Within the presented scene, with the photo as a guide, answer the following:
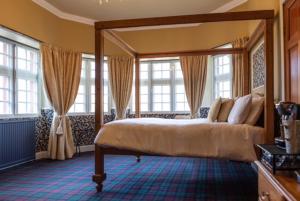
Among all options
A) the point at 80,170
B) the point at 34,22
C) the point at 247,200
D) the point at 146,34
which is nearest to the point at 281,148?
the point at 247,200

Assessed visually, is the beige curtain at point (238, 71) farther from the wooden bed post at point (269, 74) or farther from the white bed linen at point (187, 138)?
the white bed linen at point (187, 138)

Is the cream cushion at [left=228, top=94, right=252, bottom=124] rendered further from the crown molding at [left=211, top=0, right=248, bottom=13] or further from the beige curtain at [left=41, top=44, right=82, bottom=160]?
the beige curtain at [left=41, top=44, right=82, bottom=160]

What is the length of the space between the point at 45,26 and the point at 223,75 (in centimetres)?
373

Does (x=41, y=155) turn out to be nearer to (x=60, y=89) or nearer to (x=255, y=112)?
(x=60, y=89)

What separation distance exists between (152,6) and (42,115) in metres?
3.06

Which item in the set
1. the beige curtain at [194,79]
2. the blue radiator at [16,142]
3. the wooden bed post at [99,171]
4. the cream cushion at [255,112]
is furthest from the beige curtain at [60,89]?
the cream cushion at [255,112]

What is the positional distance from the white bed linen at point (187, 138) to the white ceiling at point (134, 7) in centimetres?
290

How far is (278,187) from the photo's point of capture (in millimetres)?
1422

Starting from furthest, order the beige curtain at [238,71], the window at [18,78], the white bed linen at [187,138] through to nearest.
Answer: the beige curtain at [238,71] → the window at [18,78] → the white bed linen at [187,138]

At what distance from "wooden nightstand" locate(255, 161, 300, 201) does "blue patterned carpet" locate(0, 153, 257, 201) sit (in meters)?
1.24

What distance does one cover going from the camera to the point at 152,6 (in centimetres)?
539

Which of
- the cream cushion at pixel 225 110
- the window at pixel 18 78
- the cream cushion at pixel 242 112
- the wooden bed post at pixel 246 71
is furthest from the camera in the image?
the wooden bed post at pixel 246 71

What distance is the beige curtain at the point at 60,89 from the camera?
5195mm

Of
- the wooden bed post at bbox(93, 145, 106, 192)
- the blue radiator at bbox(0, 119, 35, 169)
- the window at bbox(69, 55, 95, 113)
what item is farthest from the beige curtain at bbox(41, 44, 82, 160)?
the wooden bed post at bbox(93, 145, 106, 192)
